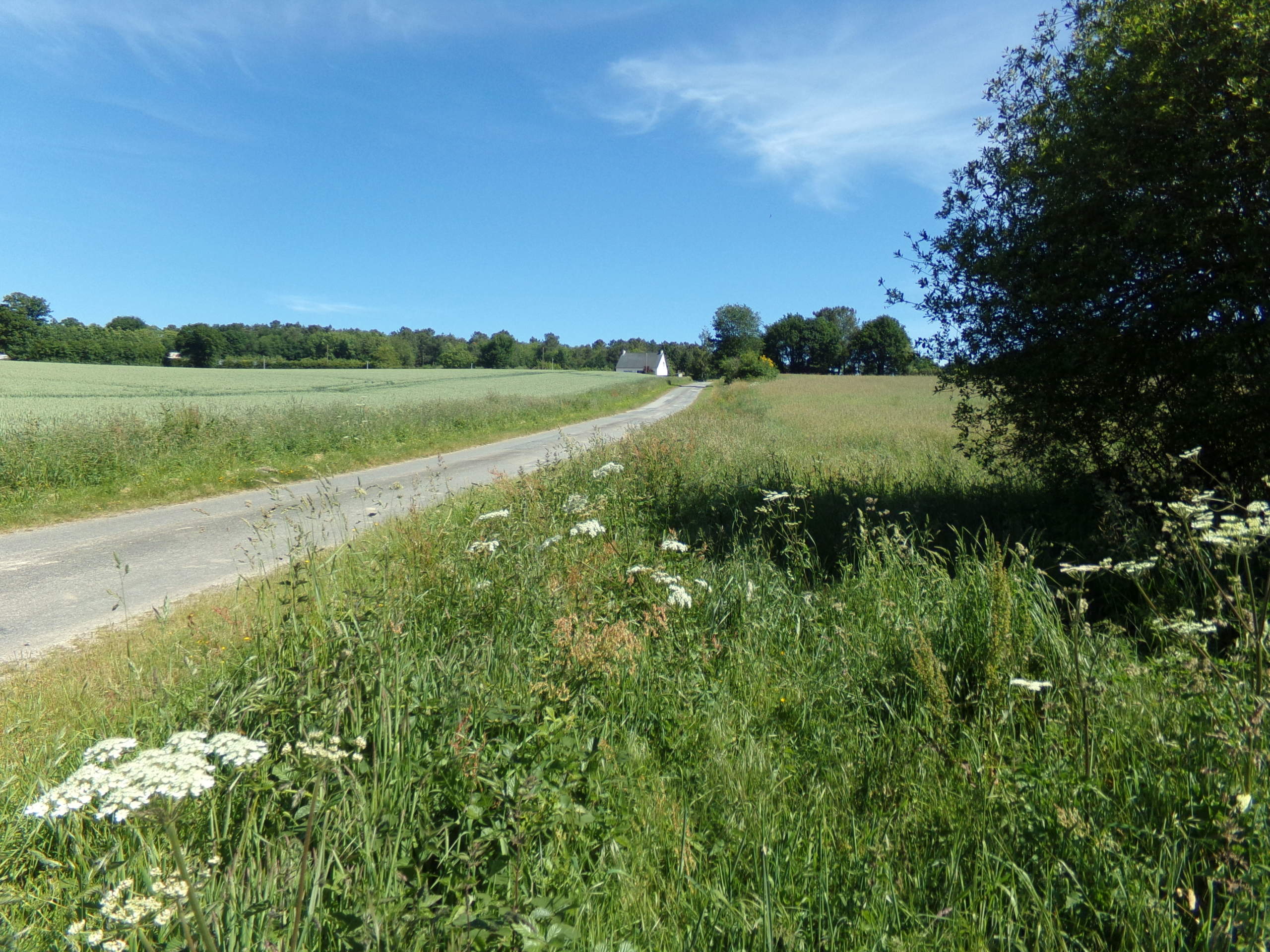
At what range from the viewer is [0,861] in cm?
236

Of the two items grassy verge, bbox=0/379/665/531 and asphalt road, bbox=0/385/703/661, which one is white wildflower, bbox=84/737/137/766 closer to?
asphalt road, bbox=0/385/703/661

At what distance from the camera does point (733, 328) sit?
113 m

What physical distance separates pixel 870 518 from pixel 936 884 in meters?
5.19

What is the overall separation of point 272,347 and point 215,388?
242ft

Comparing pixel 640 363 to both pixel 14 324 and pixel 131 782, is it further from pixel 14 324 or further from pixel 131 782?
pixel 131 782

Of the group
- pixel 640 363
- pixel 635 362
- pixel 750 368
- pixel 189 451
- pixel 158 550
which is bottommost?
pixel 158 550

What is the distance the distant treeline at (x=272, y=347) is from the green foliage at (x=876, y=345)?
24.6 meters

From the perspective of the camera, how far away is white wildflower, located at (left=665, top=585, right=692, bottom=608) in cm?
450

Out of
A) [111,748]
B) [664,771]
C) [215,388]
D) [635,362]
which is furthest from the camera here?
[635,362]

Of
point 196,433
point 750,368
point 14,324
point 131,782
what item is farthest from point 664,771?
point 14,324

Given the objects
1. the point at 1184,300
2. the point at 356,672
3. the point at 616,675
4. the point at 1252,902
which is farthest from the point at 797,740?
the point at 1184,300

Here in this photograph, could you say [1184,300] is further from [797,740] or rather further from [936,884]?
[936,884]

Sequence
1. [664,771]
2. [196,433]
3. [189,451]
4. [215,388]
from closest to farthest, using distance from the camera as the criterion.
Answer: [664,771] < [189,451] < [196,433] < [215,388]

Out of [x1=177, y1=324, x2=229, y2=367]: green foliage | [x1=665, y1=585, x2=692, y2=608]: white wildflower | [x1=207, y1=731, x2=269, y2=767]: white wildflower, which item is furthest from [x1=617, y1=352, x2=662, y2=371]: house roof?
[x1=207, y1=731, x2=269, y2=767]: white wildflower
